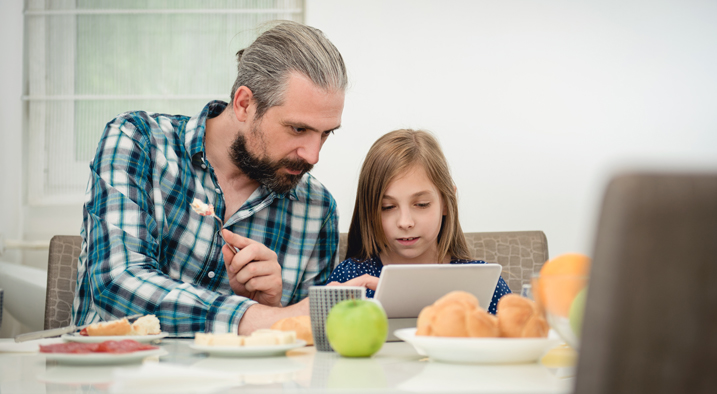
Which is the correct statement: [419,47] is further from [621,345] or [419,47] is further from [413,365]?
[621,345]

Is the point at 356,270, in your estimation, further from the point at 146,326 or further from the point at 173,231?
the point at 146,326

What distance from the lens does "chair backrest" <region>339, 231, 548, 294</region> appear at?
1.97 metres

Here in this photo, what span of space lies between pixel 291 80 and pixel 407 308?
0.90 meters

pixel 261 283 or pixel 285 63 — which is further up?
pixel 285 63

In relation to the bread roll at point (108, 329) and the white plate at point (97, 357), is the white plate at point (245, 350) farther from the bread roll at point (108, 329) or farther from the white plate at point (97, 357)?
the bread roll at point (108, 329)

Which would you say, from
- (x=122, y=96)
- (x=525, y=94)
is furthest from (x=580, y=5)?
(x=122, y=96)

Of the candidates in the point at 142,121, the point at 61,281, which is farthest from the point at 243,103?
the point at 61,281

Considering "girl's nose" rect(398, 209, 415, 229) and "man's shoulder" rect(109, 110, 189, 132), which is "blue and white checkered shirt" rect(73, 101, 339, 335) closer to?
"man's shoulder" rect(109, 110, 189, 132)

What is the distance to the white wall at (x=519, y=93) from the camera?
295 cm

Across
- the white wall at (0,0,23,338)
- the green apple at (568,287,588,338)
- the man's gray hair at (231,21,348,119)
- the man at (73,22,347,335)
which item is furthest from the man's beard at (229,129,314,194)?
the white wall at (0,0,23,338)

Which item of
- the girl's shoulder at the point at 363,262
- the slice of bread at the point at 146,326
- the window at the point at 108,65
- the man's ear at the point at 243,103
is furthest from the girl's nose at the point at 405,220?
the window at the point at 108,65

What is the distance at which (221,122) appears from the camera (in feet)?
6.07

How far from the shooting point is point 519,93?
299 centimetres

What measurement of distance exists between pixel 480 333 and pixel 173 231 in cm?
112
